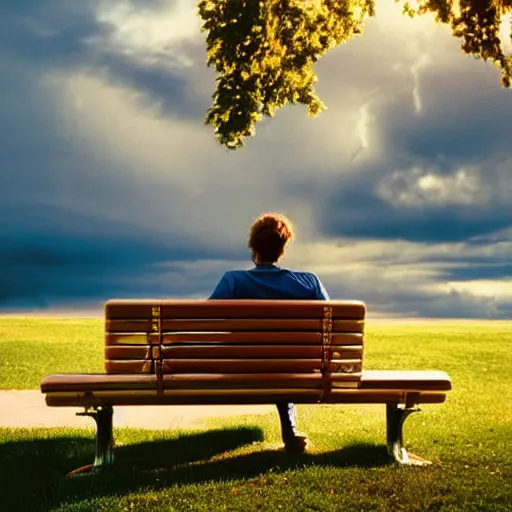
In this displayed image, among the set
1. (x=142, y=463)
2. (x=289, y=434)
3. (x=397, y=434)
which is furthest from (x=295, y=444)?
(x=142, y=463)

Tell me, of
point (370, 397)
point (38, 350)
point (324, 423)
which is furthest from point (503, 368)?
point (370, 397)

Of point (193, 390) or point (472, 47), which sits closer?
point (193, 390)

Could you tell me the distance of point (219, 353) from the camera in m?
6.44

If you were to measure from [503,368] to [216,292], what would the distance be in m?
11.6

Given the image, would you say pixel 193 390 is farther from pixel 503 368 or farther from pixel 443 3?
pixel 503 368

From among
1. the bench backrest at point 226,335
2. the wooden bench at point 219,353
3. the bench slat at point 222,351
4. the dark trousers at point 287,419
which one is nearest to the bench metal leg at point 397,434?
the wooden bench at point 219,353

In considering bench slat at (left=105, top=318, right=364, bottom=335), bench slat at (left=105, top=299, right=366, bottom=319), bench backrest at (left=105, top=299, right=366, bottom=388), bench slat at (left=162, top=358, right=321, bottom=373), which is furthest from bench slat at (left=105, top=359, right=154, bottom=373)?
bench slat at (left=105, top=299, right=366, bottom=319)

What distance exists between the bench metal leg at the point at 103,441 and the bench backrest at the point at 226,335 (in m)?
0.52

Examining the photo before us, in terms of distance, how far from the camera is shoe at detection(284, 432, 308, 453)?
7371 millimetres

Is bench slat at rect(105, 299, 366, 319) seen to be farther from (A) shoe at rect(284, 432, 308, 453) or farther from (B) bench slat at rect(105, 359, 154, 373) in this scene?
(A) shoe at rect(284, 432, 308, 453)

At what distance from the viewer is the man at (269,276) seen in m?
7.01

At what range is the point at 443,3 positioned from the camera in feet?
42.8

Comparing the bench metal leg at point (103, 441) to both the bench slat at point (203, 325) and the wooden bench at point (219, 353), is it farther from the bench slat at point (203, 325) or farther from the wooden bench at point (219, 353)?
the bench slat at point (203, 325)

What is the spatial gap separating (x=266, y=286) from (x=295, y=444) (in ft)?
4.58
